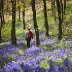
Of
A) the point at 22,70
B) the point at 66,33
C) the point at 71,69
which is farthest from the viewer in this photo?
the point at 66,33

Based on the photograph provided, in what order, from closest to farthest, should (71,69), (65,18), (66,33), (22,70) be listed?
(22,70), (71,69), (66,33), (65,18)

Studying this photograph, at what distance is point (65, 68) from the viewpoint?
1278cm

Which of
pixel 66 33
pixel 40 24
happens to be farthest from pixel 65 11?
pixel 66 33

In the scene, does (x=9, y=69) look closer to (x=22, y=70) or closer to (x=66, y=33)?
(x=22, y=70)

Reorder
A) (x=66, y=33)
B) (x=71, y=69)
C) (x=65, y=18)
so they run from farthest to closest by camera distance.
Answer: (x=65, y=18) → (x=66, y=33) → (x=71, y=69)

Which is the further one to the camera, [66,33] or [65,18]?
[65,18]

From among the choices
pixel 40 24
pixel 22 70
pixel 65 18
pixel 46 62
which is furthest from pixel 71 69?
pixel 40 24

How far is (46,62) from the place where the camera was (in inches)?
535

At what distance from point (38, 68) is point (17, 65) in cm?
102

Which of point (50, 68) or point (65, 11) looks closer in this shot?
point (50, 68)

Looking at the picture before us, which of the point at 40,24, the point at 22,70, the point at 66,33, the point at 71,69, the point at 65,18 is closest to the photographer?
the point at 22,70

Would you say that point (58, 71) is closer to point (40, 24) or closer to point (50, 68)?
point (50, 68)

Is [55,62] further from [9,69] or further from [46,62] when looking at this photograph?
[9,69]

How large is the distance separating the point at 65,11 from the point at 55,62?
4972cm
